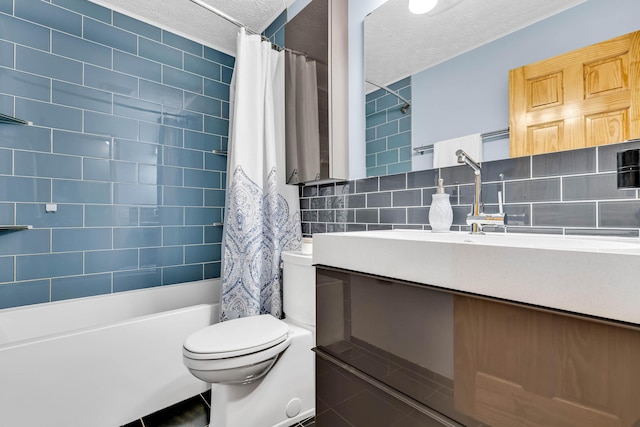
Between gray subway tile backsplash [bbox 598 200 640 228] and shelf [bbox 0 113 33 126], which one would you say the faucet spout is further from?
A: shelf [bbox 0 113 33 126]

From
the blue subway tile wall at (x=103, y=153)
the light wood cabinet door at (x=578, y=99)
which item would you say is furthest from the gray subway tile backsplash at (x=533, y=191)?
the blue subway tile wall at (x=103, y=153)

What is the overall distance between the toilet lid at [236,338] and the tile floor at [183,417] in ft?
1.67

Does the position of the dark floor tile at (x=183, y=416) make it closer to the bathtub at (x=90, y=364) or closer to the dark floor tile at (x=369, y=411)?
the bathtub at (x=90, y=364)

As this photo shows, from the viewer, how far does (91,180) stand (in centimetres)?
189

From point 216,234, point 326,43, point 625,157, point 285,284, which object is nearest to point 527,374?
point 625,157

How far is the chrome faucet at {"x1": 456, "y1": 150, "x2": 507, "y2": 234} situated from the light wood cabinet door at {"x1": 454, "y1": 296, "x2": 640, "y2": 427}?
1.64ft

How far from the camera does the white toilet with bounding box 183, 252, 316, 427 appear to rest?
1.18 meters

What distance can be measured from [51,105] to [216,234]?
1.29 m

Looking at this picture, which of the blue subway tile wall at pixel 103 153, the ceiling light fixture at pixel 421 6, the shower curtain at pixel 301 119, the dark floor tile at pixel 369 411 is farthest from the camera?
the shower curtain at pixel 301 119

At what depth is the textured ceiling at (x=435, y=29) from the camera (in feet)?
3.52

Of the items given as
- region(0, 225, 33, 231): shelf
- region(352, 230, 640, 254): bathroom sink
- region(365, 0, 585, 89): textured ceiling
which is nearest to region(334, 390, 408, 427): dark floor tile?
region(352, 230, 640, 254): bathroom sink

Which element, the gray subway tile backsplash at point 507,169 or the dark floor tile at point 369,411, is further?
the gray subway tile backsplash at point 507,169

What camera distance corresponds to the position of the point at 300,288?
1.59 m

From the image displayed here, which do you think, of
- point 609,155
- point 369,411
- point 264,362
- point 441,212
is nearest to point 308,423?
point 264,362
